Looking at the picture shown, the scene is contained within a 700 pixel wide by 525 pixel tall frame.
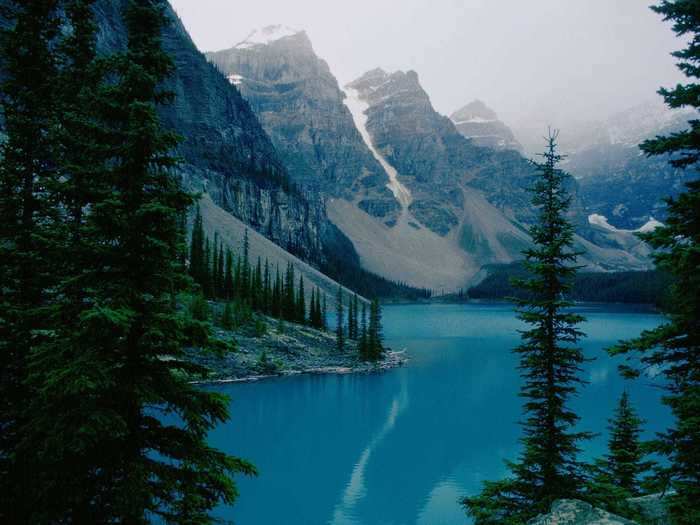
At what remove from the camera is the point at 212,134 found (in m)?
185

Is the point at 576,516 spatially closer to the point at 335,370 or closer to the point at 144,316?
the point at 144,316

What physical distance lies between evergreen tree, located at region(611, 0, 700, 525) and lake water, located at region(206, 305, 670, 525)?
20736mm

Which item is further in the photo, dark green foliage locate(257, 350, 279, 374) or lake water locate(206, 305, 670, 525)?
dark green foliage locate(257, 350, 279, 374)

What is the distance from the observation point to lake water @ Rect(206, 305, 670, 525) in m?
30.5

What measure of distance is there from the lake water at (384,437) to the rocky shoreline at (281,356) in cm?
252

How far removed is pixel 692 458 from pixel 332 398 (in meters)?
49.5

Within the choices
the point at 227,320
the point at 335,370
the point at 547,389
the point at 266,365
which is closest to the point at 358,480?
the point at 547,389

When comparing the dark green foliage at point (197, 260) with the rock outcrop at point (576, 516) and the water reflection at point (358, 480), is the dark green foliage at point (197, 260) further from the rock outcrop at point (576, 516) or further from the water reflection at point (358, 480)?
the rock outcrop at point (576, 516)

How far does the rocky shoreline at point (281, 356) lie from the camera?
60.8 meters

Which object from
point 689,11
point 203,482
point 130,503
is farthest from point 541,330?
point 130,503

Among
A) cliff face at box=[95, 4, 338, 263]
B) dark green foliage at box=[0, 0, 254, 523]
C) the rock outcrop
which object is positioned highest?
cliff face at box=[95, 4, 338, 263]

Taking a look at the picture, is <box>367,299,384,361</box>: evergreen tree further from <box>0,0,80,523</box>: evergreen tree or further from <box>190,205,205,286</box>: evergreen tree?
<box>0,0,80,523</box>: evergreen tree

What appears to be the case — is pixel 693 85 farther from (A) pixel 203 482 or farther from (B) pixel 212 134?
(B) pixel 212 134

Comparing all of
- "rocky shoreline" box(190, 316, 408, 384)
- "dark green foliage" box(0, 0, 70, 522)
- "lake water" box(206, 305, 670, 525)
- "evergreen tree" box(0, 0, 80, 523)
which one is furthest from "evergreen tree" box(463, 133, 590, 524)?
"rocky shoreline" box(190, 316, 408, 384)
